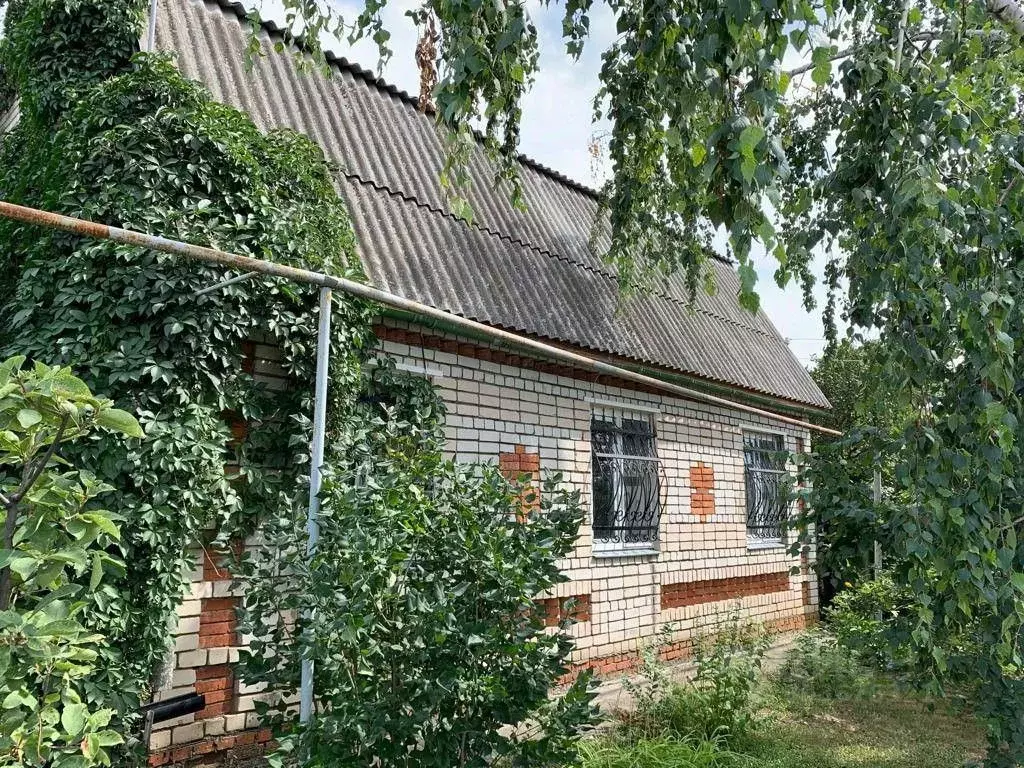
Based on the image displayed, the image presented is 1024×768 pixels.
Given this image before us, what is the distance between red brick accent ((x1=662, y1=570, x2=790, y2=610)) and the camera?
698 centimetres

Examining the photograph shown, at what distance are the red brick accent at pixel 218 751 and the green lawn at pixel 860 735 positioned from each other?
2614 millimetres

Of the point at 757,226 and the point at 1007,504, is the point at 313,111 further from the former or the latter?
the point at 1007,504

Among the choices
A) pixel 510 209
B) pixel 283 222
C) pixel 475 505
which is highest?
pixel 510 209

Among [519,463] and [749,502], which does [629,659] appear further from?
[749,502]

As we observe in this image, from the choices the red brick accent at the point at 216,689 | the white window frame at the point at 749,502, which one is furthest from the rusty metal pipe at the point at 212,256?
the white window frame at the point at 749,502

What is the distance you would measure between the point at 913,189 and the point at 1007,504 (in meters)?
1.33

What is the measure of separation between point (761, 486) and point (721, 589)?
148cm

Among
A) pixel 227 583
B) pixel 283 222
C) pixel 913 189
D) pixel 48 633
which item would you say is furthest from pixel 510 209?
pixel 48 633

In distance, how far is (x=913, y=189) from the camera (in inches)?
93.3

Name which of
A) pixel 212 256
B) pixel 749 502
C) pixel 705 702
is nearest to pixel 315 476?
pixel 212 256

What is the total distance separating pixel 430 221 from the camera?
552cm

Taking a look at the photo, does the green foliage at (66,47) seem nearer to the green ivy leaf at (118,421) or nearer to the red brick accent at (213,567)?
the red brick accent at (213,567)

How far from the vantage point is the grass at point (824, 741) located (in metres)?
3.92

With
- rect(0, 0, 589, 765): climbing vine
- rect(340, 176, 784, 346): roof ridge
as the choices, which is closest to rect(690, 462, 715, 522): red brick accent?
rect(340, 176, 784, 346): roof ridge
